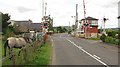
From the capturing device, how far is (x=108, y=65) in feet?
57.9

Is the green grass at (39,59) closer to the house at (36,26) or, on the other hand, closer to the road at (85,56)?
the road at (85,56)

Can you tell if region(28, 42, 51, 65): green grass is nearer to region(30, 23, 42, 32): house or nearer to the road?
the road

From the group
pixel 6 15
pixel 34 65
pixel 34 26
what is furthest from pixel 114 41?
pixel 34 26

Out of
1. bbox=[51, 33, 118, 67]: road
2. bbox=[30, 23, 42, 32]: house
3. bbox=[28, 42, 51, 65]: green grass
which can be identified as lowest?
bbox=[51, 33, 118, 67]: road

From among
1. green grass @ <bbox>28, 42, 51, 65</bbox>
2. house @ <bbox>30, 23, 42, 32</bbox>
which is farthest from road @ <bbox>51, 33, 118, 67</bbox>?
house @ <bbox>30, 23, 42, 32</bbox>

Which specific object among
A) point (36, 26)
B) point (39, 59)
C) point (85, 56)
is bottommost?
point (85, 56)

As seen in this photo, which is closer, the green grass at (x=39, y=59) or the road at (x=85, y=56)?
the green grass at (x=39, y=59)

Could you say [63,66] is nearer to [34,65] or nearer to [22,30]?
[34,65]

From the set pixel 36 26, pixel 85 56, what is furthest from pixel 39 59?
pixel 36 26

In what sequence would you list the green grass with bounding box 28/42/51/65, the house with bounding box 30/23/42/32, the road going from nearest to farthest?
the green grass with bounding box 28/42/51/65
the road
the house with bounding box 30/23/42/32

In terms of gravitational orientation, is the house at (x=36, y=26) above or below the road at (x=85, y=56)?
above

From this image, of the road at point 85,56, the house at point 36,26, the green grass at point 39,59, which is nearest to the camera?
the green grass at point 39,59

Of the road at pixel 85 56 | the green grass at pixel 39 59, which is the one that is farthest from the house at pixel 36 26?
the green grass at pixel 39 59

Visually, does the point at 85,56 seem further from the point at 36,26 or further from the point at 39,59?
the point at 36,26
